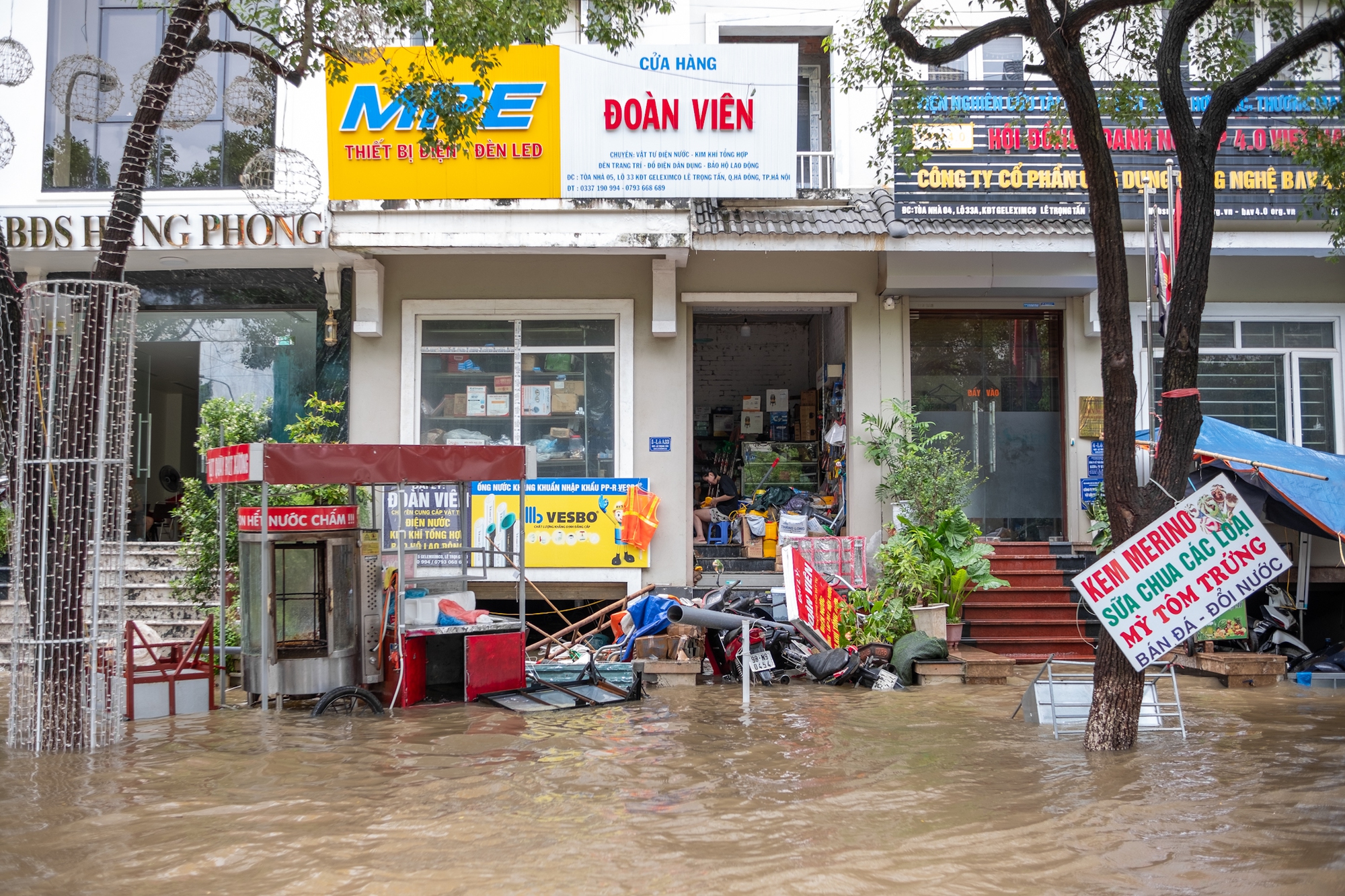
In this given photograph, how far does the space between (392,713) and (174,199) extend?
25.0ft

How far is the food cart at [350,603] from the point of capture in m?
9.34

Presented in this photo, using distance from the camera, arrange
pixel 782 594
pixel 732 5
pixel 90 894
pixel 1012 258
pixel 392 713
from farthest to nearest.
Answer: pixel 732 5
pixel 1012 258
pixel 782 594
pixel 392 713
pixel 90 894

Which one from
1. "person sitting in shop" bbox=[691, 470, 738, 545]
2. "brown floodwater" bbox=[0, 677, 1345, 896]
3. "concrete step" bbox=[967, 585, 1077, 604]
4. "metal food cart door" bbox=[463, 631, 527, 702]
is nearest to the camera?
"brown floodwater" bbox=[0, 677, 1345, 896]

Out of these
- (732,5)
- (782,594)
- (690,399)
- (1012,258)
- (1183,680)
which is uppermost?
(732,5)

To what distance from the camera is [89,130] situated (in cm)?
1357

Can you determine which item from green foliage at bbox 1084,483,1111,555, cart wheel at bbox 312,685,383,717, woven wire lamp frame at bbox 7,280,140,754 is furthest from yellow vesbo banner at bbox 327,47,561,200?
green foliage at bbox 1084,483,1111,555

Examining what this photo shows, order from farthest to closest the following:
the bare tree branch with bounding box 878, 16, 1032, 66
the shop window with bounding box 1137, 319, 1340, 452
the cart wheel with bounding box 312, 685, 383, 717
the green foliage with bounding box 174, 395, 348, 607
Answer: the shop window with bounding box 1137, 319, 1340, 452, the green foliage with bounding box 174, 395, 348, 607, the cart wheel with bounding box 312, 685, 383, 717, the bare tree branch with bounding box 878, 16, 1032, 66

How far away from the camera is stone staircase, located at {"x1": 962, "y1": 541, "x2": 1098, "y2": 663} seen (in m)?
12.6

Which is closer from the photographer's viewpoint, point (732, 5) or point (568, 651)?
point (568, 651)

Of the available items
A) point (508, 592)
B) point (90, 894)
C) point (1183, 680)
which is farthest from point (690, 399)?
point (90, 894)

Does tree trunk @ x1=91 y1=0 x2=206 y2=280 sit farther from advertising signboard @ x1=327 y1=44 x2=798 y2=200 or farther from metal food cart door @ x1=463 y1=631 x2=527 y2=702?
metal food cart door @ x1=463 y1=631 x2=527 y2=702

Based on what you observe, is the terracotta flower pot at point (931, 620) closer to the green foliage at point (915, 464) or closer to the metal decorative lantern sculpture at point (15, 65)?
the green foliage at point (915, 464)

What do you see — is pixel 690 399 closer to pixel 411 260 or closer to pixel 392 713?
pixel 411 260

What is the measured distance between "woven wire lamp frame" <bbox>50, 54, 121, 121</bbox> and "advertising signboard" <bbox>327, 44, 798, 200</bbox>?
2513 millimetres
